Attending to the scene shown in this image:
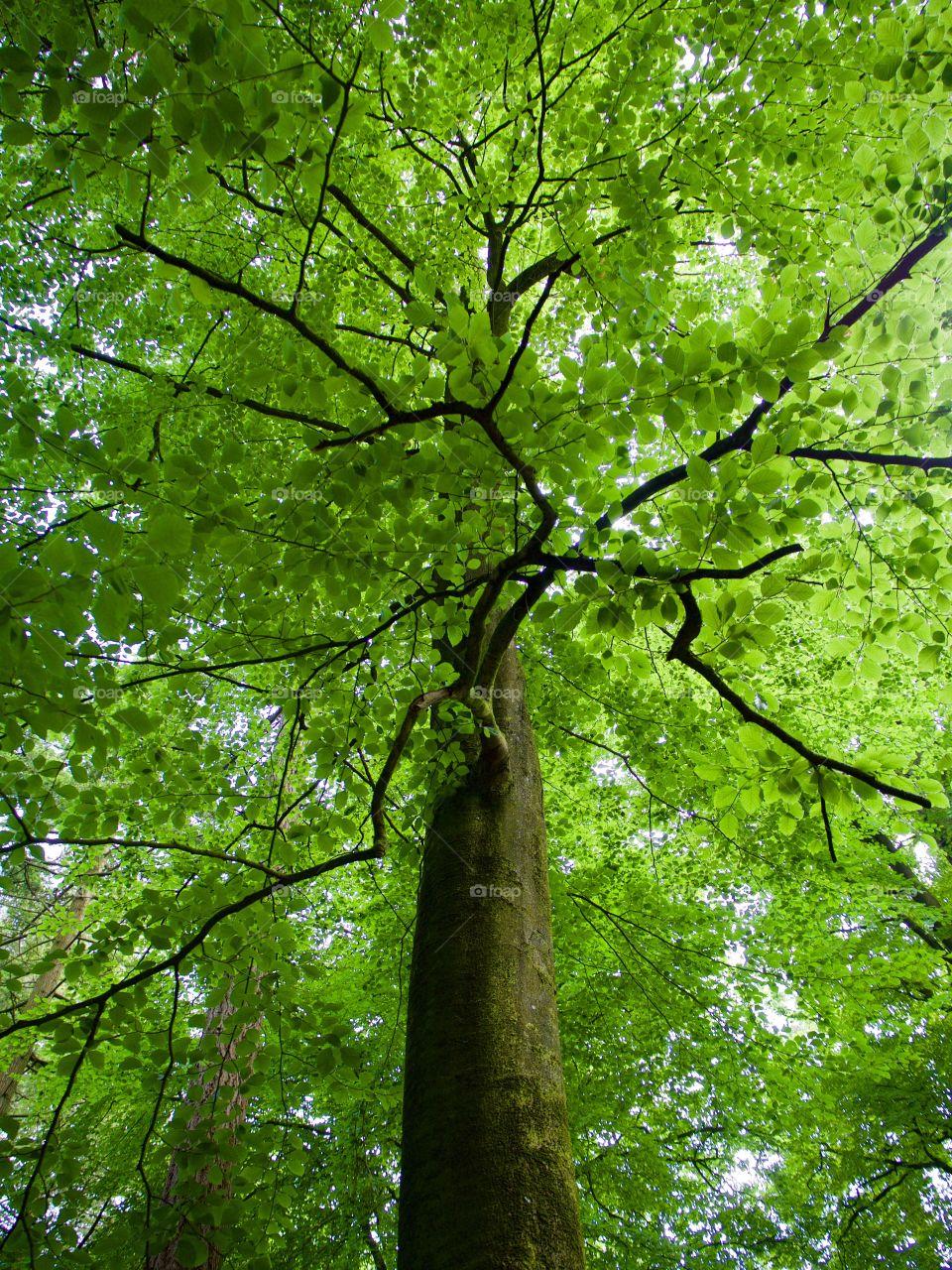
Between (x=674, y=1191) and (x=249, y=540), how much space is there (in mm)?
7110

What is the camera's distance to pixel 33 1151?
6.66 ft

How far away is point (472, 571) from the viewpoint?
3.88 meters

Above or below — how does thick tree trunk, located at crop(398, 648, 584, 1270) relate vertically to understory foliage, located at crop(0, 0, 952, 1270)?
below

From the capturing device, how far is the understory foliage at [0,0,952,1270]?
178 cm

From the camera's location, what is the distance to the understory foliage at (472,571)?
5.83ft

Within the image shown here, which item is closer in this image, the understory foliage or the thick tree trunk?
the thick tree trunk

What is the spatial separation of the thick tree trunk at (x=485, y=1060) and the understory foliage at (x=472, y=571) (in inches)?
13.0

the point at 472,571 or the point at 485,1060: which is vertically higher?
the point at 472,571

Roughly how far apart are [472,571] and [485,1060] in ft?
8.28

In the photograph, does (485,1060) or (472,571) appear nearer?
(485,1060)

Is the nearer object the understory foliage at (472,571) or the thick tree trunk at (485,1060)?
the thick tree trunk at (485,1060)

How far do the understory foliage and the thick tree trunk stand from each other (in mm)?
329

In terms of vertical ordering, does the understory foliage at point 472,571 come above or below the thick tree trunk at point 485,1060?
above

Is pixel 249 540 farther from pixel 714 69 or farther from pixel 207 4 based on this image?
pixel 714 69
